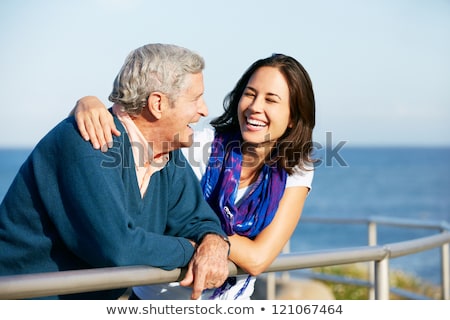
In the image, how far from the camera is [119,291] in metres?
2.31

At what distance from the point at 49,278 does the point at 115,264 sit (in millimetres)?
251

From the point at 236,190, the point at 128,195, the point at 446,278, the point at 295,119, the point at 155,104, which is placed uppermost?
the point at 155,104

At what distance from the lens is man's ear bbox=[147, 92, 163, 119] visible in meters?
2.18

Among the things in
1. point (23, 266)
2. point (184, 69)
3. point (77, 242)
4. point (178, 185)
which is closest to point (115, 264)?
point (77, 242)

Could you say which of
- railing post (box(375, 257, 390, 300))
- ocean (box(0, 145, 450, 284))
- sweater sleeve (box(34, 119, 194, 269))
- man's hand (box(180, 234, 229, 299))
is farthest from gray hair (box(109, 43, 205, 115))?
ocean (box(0, 145, 450, 284))

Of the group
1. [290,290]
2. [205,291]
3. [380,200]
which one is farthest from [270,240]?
[380,200]

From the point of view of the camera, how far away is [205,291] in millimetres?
2643

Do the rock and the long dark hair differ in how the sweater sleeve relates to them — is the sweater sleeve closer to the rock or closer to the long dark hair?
the long dark hair

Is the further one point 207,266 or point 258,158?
point 258,158

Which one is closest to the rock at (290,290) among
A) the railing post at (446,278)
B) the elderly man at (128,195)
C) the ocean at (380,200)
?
the railing post at (446,278)

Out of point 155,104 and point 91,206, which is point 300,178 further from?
point 91,206

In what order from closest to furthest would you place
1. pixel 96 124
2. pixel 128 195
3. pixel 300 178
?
1. pixel 96 124
2. pixel 128 195
3. pixel 300 178

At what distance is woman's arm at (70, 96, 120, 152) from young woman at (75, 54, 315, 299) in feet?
2.26

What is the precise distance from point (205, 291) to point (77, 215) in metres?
0.87
